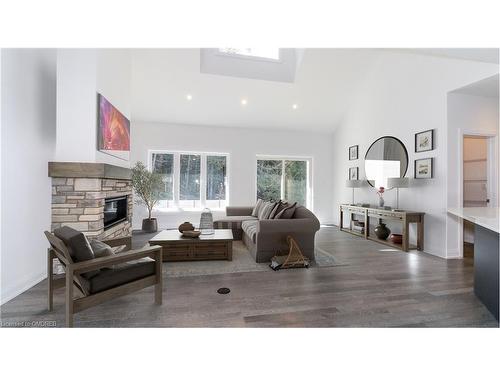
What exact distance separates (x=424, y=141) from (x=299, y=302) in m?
3.70

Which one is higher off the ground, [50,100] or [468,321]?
[50,100]

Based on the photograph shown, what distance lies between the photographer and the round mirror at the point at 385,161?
4465 mm

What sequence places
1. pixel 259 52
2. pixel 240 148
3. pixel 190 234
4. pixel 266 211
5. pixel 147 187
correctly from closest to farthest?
pixel 190 234 < pixel 266 211 < pixel 259 52 < pixel 147 187 < pixel 240 148

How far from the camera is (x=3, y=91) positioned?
2145mm

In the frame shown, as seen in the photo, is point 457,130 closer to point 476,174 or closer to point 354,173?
point 476,174

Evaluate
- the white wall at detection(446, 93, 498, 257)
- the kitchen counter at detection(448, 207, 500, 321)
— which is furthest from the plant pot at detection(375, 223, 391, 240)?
the kitchen counter at detection(448, 207, 500, 321)

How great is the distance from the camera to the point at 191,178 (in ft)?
20.5

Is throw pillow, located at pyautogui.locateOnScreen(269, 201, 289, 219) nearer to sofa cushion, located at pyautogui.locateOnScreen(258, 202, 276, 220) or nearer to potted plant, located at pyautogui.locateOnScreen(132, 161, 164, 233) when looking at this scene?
sofa cushion, located at pyautogui.locateOnScreen(258, 202, 276, 220)

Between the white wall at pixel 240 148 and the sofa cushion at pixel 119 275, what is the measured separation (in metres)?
4.11

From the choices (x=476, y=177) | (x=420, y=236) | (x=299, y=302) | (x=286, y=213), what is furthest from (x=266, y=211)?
(x=476, y=177)
